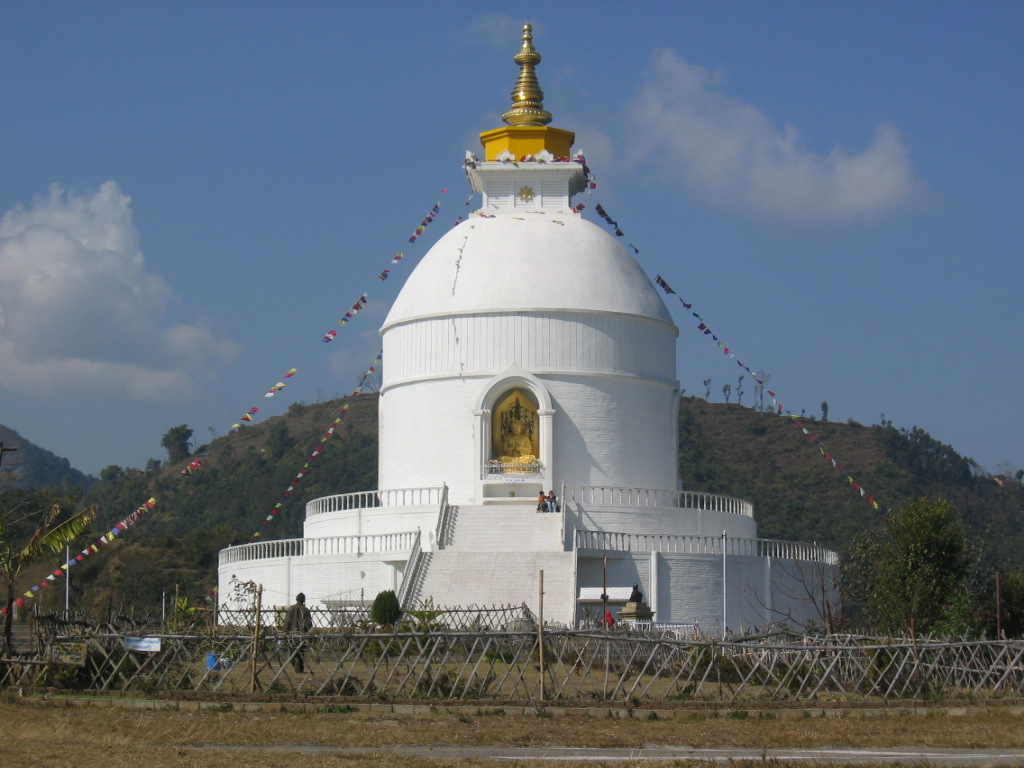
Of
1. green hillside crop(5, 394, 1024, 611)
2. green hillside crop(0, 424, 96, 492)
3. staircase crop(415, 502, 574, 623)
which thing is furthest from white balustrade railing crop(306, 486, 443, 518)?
green hillside crop(0, 424, 96, 492)

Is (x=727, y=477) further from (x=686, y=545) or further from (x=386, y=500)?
(x=686, y=545)

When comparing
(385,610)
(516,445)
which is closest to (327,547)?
(516,445)

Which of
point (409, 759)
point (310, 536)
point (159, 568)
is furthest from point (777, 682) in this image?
point (159, 568)

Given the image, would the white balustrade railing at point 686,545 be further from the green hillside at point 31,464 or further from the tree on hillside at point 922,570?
the green hillside at point 31,464

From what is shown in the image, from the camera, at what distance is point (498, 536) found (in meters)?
31.2

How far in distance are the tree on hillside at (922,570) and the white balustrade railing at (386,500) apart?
921 centimetres

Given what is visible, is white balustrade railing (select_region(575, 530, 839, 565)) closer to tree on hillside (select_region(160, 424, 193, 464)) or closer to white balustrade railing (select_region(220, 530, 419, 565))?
white balustrade railing (select_region(220, 530, 419, 565))

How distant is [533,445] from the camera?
3397 centimetres

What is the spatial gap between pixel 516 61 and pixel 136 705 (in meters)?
23.6

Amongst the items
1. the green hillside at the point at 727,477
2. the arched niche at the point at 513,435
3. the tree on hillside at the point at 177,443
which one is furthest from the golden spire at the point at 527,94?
the tree on hillside at the point at 177,443

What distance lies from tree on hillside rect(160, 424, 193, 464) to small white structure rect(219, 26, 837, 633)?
5625cm

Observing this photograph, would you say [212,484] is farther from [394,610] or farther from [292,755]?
[292,755]

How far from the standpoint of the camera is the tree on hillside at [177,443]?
91375mm

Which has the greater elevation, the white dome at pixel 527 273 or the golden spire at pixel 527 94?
the golden spire at pixel 527 94
